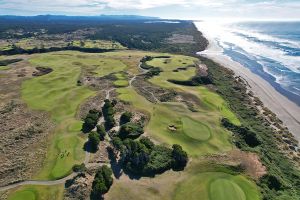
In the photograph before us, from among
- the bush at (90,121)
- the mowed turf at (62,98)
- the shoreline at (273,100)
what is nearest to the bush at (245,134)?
the shoreline at (273,100)

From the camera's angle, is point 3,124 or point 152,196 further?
point 3,124

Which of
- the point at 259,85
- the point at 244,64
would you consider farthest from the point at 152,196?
the point at 244,64

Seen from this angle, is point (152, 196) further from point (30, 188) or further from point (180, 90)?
point (180, 90)

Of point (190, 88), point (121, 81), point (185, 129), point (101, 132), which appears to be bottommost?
point (190, 88)

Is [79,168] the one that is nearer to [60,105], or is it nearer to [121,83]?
[60,105]

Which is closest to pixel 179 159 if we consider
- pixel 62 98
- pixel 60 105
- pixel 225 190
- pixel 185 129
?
pixel 225 190

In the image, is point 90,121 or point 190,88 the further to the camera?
point 190,88
